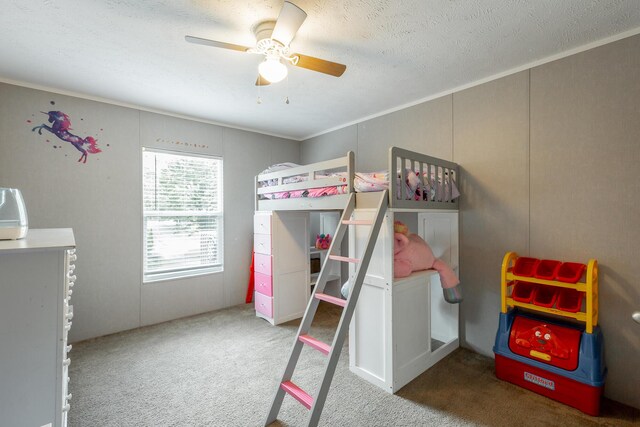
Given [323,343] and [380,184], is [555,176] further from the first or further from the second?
[323,343]

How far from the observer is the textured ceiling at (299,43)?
5.62ft

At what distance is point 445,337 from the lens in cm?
290

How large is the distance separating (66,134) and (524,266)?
4217 mm

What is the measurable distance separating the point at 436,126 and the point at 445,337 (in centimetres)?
207

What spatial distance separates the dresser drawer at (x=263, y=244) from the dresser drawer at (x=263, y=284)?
0.92 ft

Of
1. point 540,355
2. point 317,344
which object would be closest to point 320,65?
point 317,344

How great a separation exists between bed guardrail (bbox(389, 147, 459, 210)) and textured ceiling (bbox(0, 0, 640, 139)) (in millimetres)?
756

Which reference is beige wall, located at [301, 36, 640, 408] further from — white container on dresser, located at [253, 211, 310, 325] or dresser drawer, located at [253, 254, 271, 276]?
dresser drawer, located at [253, 254, 271, 276]

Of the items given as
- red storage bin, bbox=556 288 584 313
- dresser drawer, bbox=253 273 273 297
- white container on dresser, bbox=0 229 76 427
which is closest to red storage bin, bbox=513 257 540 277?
red storage bin, bbox=556 288 584 313

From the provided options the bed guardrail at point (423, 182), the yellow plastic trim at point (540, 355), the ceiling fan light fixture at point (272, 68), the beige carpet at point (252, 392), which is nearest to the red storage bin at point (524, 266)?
the yellow plastic trim at point (540, 355)

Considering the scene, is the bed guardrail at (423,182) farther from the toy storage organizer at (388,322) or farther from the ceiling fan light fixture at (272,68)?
the ceiling fan light fixture at (272,68)

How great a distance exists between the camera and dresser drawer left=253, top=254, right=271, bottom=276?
11.3ft

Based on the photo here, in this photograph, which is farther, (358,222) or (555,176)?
(555,176)

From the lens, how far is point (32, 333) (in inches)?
39.7
